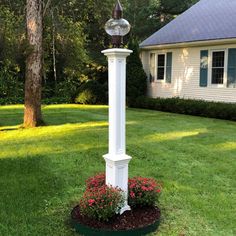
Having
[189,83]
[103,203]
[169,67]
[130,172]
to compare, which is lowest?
[130,172]

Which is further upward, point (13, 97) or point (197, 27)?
point (197, 27)

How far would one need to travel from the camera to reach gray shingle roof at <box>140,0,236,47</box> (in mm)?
14153

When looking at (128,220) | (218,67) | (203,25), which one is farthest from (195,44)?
(128,220)

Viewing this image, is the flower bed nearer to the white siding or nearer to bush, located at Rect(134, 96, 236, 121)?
bush, located at Rect(134, 96, 236, 121)

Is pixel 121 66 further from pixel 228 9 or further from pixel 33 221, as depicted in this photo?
pixel 228 9

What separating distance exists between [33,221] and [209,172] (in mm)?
3099

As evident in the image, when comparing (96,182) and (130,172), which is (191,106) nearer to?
(130,172)

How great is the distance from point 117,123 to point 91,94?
14914mm

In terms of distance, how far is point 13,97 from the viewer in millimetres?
18969

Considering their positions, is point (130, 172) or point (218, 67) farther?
point (218, 67)

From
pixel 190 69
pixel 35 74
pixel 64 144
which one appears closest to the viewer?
pixel 64 144

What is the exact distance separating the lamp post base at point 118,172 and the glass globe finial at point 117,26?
1.16 m

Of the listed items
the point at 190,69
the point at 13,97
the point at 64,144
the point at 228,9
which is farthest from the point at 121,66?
the point at 13,97

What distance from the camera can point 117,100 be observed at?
3.73 metres
